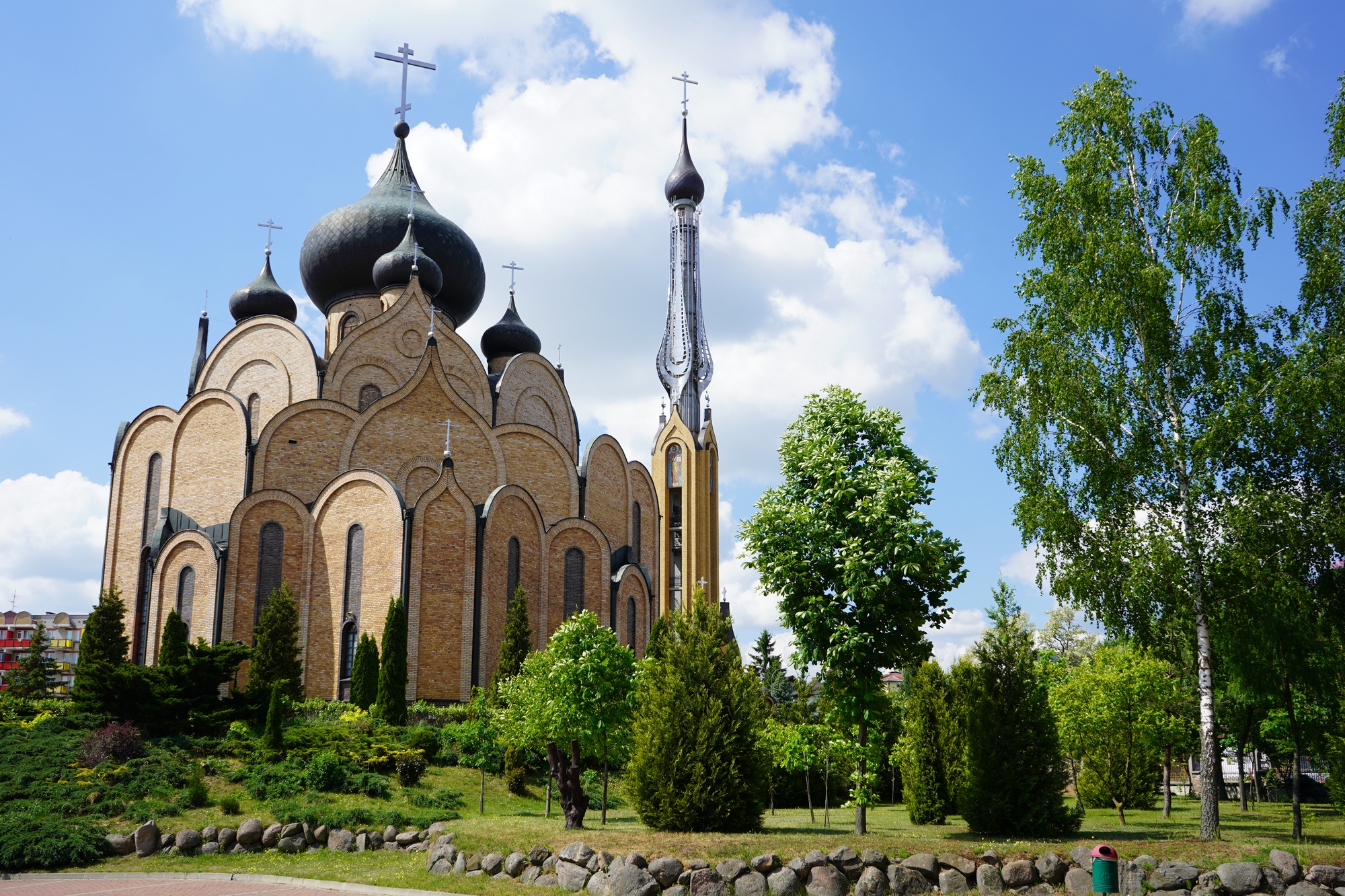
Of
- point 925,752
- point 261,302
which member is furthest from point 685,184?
point 925,752

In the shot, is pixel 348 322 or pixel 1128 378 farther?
pixel 348 322

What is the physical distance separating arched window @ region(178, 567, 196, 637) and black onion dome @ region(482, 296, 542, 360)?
1640 cm

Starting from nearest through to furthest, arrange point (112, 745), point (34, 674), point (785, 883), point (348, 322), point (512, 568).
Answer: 1. point (785, 883)
2. point (112, 745)
3. point (512, 568)
4. point (348, 322)
5. point (34, 674)

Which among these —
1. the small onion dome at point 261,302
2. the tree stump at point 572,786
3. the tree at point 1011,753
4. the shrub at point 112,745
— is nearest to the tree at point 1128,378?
the tree at point 1011,753

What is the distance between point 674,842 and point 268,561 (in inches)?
889

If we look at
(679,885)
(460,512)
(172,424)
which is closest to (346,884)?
(679,885)

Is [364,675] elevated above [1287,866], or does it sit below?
above

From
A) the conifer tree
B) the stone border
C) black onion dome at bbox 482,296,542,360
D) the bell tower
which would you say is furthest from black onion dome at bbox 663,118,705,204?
the stone border

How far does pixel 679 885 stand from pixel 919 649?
5.60 m

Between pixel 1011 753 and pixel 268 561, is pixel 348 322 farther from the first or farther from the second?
pixel 1011 753

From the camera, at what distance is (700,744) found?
15156mm

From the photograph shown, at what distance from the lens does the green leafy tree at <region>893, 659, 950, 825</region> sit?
19875 mm

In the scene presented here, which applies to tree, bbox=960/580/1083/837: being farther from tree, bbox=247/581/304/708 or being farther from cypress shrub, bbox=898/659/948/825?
tree, bbox=247/581/304/708

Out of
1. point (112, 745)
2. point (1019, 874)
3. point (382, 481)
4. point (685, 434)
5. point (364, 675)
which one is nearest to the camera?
point (1019, 874)
